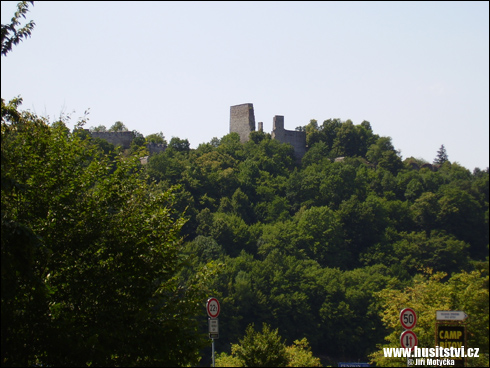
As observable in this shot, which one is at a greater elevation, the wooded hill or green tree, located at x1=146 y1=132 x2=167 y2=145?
green tree, located at x1=146 y1=132 x2=167 y2=145

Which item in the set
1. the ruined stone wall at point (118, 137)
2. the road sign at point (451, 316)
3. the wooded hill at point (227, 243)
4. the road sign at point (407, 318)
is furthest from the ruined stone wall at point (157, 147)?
the road sign at point (451, 316)

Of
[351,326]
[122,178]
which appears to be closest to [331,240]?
[351,326]

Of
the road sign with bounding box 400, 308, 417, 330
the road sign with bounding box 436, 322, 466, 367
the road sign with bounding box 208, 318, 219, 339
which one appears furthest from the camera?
the road sign with bounding box 208, 318, 219, 339

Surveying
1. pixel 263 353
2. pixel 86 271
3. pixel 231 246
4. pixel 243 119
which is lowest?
pixel 263 353

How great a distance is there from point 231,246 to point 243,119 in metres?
23.8

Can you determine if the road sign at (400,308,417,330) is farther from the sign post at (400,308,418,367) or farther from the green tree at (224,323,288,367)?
the green tree at (224,323,288,367)

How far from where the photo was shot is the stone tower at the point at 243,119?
349ft

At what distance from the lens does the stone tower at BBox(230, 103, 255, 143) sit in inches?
4193

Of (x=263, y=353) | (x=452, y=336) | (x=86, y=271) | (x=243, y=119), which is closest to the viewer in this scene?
(x=86, y=271)

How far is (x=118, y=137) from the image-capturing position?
323 ft

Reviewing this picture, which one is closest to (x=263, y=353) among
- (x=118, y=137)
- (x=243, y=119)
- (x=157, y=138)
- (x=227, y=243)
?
(x=227, y=243)

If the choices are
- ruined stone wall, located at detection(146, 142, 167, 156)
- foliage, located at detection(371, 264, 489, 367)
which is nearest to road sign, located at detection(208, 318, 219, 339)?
foliage, located at detection(371, 264, 489, 367)

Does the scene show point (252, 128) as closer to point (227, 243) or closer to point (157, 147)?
point (157, 147)

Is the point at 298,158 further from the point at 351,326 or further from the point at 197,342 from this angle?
the point at 197,342
